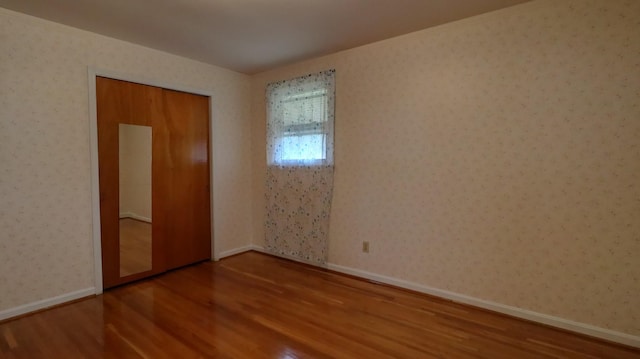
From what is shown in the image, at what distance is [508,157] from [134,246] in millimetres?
3612

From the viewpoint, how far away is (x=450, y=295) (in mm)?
2830

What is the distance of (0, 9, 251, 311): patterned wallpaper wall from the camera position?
2.51 m

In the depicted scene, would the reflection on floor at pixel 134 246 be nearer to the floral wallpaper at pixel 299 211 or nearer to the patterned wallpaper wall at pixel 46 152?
the patterned wallpaper wall at pixel 46 152

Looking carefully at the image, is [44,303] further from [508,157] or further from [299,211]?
[508,157]

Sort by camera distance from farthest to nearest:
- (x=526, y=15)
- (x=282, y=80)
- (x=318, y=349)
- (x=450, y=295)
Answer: (x=282, y=80) → (x=450, y=295) → (x=526, y=15) → (x=318, y=349)

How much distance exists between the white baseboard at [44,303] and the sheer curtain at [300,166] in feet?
6.53

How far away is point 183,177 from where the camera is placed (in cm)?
370

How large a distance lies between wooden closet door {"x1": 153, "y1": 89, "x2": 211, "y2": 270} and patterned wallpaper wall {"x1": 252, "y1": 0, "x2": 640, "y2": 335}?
1.73 m

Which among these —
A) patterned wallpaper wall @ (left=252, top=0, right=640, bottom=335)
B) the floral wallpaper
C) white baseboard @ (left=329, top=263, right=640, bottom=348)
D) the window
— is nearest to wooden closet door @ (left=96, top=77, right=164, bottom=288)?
the window

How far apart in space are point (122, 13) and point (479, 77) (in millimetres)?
2920

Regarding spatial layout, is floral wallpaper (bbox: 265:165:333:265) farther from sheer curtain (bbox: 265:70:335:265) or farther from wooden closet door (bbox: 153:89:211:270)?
wooden closet door (bbox: 153:89:211:270)

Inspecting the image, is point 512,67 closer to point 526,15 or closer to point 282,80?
point 526,15

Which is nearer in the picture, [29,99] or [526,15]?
[526,15]

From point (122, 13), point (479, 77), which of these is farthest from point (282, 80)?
point (479, 77)
